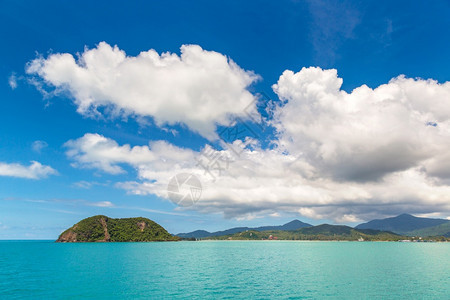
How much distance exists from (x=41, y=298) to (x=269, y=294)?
1775 inches

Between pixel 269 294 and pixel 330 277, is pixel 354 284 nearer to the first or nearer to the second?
pixel 330 277

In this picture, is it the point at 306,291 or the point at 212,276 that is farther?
the point at 212,276

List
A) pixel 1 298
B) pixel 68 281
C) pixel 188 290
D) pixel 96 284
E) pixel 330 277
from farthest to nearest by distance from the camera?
pixel 330 277
pixel 68 281
pixel 96 284
pixel 188 290
pixel 1 298

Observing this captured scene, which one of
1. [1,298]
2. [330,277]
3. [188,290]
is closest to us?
[1,298]

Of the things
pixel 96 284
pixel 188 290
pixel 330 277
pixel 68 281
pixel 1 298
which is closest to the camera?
pixel 1 298

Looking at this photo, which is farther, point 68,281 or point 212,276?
point 212,276

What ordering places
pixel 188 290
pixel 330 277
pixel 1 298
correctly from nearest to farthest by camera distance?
pixel 1 298 < pixel 188 290 < pixel 330 277

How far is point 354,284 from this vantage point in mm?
64125

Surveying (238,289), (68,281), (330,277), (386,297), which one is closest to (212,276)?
(238,289)

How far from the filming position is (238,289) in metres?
57.3

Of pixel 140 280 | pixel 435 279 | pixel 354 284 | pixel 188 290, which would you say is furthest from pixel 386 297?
pixel 140 280

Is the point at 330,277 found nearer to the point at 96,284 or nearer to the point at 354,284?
the point at 354,284

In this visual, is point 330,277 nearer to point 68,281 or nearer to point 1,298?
point 68,281

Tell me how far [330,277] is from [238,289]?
3244cm
